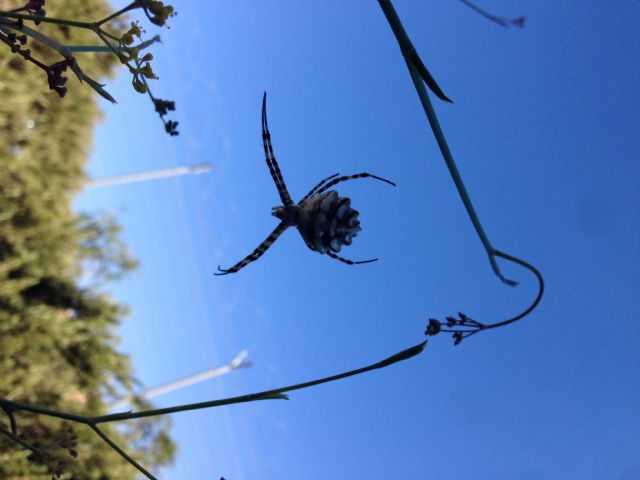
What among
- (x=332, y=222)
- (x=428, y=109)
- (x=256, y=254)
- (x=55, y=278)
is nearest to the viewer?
(x=428, y=109)

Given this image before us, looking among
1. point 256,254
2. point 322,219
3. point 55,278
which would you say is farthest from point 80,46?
point 55,278

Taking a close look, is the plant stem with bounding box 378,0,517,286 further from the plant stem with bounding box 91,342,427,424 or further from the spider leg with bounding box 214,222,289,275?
the spider leg with bounding box 214,222,289,275

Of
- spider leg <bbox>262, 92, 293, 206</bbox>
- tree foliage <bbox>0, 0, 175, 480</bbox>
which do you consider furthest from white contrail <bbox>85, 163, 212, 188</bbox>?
spider leg <bbox>262, 92, 293, 206</bbox>

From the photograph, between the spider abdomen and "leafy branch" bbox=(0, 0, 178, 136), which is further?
the spider abdomen

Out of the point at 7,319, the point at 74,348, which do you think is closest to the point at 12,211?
the point at 7,319

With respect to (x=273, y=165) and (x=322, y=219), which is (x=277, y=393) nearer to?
(x=322, y=219)

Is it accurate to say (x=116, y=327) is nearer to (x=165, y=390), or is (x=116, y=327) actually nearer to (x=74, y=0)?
(x=165, y=390)

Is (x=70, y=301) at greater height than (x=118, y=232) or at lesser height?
lesser
